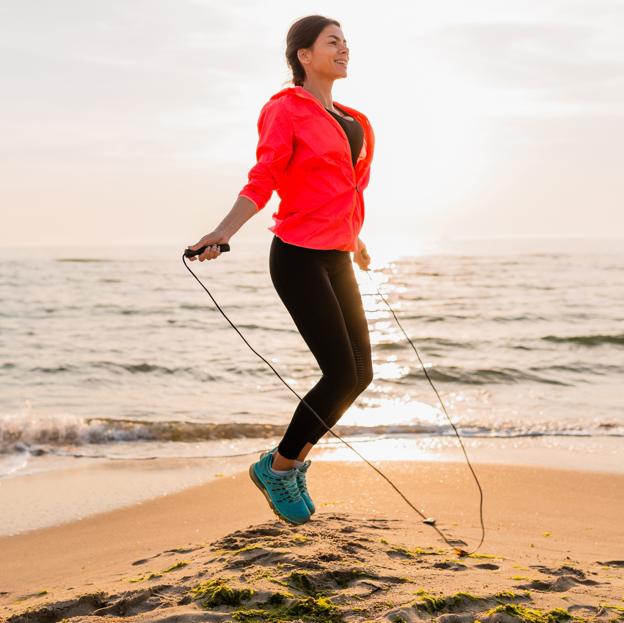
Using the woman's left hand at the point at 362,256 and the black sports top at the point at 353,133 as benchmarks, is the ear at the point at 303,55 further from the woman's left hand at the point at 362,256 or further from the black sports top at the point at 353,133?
the woman's left hand at the point at 362,256

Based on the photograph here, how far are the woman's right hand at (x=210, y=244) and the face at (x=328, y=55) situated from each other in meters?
0.91

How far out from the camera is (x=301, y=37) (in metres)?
3.43

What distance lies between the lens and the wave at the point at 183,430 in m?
7.40

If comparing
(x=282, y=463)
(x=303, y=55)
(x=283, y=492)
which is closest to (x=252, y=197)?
(x=303, y=55)

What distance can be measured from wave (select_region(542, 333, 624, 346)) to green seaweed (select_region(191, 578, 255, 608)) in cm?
1203

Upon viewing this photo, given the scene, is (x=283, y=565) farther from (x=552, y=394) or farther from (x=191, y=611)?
(x=552, y=394)

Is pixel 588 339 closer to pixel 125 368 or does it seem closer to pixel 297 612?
pixel 125 368

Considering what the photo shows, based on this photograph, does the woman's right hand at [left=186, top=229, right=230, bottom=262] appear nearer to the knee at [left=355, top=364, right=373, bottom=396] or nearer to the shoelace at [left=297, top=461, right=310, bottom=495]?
the knee at [left=355, top=364, right=373, bottom=396]

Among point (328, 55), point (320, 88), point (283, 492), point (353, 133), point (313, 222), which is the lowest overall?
point (283, 492)

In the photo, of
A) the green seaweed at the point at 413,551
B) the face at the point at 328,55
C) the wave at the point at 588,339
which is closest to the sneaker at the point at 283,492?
the green seaweed at the point at 413,551

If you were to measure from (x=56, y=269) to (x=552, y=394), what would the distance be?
76.2 ft

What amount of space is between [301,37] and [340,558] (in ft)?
7.31

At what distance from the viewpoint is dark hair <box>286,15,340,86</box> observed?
3404 millimetres

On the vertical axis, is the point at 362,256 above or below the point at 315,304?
above
